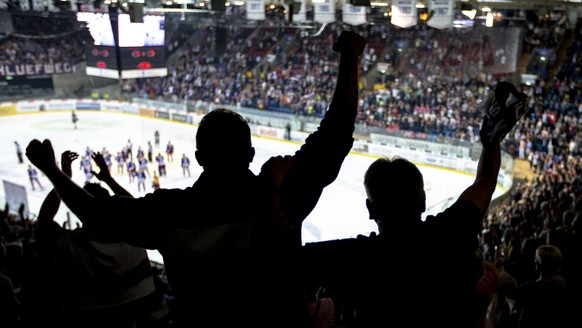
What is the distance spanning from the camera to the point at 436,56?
1066 inches

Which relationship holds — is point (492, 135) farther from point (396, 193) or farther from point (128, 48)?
point (128, 48)

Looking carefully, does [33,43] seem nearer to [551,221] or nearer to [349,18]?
[349,18]

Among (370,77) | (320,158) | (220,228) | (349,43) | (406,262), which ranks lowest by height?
(370,77)

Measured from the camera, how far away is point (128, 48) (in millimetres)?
10891

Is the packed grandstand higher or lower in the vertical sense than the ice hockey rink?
higher

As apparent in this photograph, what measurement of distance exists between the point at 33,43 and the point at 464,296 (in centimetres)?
3236

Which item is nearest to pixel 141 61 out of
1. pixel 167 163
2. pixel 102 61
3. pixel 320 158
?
pixel 102 61

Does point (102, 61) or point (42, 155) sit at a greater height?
point (42, 155)

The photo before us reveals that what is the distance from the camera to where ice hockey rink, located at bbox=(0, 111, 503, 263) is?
42.8 feet

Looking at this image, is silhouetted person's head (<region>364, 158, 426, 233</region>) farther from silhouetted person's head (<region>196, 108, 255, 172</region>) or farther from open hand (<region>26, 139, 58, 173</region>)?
open hand (<region>26, 139, 58, 173</region>)

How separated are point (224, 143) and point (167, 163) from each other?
1927 centimetres

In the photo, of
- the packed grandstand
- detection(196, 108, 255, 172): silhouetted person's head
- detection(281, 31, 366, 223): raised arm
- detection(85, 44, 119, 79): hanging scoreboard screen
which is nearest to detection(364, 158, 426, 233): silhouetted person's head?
detection(281, 31, 366, 223): raised arm

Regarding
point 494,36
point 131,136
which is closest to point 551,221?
point 494,36

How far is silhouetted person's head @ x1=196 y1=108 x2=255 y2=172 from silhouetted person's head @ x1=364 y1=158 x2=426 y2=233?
0.38m
